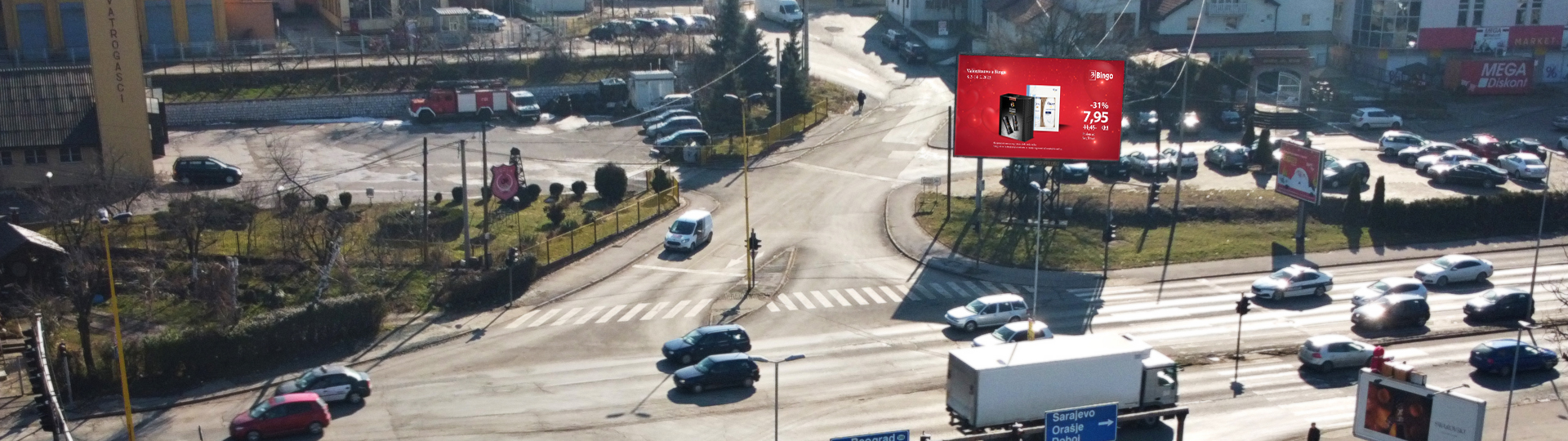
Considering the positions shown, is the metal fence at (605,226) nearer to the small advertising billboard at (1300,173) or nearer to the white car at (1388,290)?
the small advertising billboard at (1300,173)

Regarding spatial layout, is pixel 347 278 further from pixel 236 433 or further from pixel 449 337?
pixel 236 433

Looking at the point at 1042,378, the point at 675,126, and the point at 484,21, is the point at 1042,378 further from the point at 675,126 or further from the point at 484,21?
the point at 484,21

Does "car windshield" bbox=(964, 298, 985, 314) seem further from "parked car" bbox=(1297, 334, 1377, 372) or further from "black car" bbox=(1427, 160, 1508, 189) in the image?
"black car" bbox=(1427, 160, 1508, 189)

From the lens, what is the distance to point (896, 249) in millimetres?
56438

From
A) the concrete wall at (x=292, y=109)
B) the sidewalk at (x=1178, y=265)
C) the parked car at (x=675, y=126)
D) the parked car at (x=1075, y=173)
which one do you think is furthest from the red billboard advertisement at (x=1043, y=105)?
the concrete wall at (x=292, y=109)

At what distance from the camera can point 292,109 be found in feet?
246

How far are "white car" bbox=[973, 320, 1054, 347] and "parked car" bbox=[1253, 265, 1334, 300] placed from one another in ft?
35.7

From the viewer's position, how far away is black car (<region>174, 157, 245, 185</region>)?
6169 centimetres

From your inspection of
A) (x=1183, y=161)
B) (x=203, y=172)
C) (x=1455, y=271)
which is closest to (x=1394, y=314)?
(x=1455, y=271)

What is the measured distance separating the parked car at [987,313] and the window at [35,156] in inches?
1569

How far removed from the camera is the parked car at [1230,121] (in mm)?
73625

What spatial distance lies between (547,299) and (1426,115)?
51407mm

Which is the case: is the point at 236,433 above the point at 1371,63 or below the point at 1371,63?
below

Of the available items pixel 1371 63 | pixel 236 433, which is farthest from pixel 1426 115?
pixel 236 433
